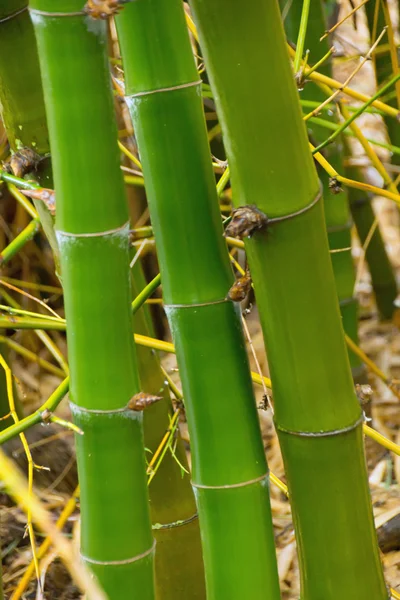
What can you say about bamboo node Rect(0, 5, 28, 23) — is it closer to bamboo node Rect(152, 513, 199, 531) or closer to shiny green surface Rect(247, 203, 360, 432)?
shiny green surface Rect(247, 203, 360, 432)

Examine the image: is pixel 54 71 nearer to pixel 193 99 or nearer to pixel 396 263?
pixel 193 99

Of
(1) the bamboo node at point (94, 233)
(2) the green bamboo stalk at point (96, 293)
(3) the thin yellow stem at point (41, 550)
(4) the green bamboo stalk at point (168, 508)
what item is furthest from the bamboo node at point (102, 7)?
(3) the thin yellow stem at point (41, 550)

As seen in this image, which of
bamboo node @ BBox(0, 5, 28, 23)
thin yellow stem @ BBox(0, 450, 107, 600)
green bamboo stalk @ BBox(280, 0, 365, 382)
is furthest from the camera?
green bamboo stalk @ BBox(280, 0, 365, 382)

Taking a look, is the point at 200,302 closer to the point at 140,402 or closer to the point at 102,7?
the point at 140,402

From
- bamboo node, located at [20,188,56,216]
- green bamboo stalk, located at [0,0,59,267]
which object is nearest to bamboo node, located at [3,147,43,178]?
green bamboo stalk, located at [0,0,59,267]

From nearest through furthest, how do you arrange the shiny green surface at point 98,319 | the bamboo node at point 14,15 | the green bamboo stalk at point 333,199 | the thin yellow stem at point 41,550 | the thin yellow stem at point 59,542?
the thin yellow stem at point 59,542 → the shiny green surface at point 98,319 → the bamboo node at point 14,15 → the thin yellow stem at point 41,550 → the green bamboo stalk at point 333,199

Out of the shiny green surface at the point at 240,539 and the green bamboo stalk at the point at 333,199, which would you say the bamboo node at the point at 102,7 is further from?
the green bamboo stalk at the point at 333,199
